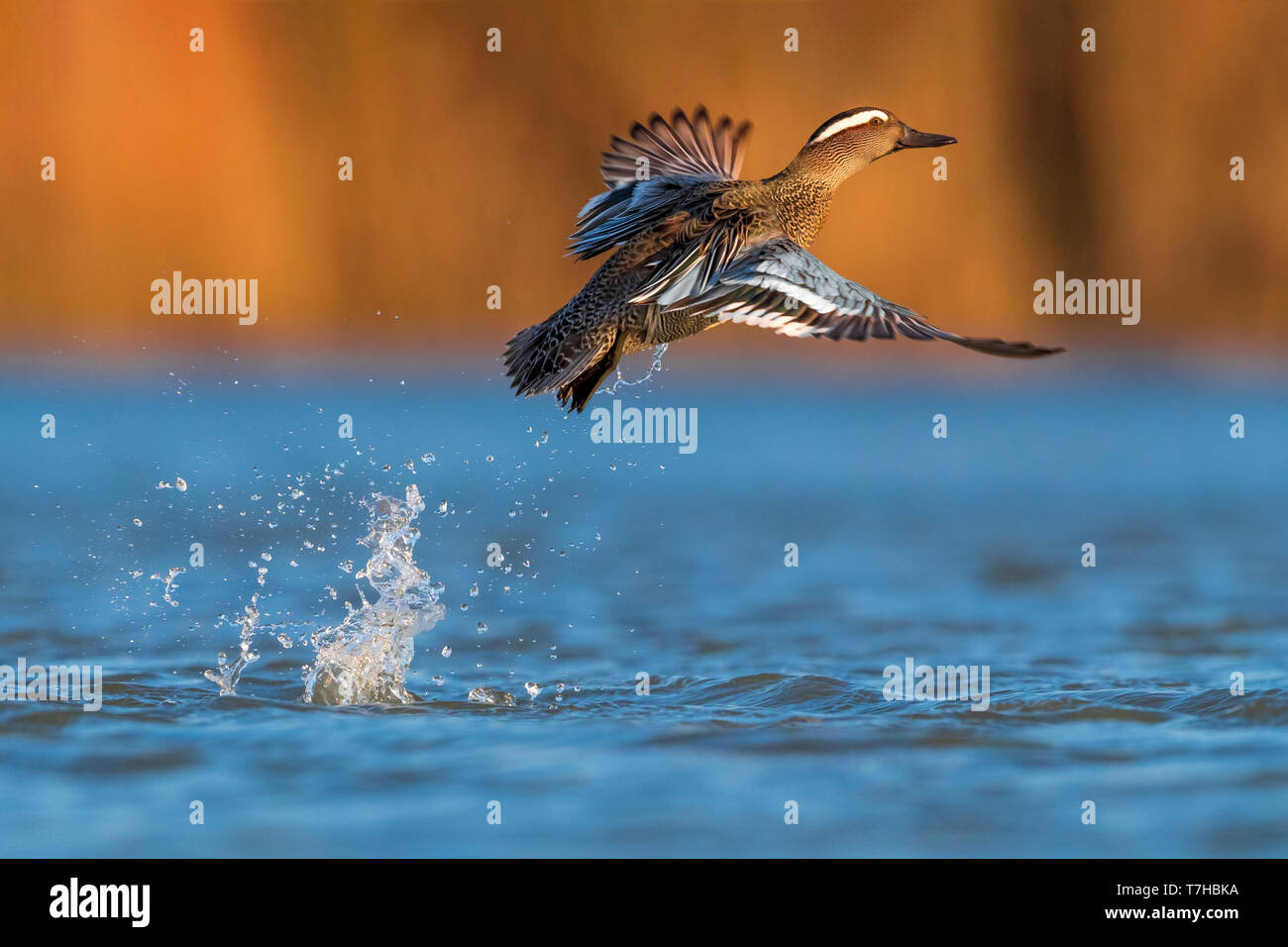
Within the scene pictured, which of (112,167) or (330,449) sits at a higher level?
(112,167)

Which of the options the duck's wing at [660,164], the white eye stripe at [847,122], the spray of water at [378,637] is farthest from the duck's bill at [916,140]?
the spray of water at [378,637]

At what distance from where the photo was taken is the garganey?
452cm

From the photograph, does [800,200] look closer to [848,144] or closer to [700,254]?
[848,144]

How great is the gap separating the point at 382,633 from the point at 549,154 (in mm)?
18773

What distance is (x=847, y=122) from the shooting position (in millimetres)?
5457

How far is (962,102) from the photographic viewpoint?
24266 mm

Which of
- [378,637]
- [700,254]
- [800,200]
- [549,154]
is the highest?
[549,154]

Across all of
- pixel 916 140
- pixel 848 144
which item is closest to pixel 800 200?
pixel 848 144

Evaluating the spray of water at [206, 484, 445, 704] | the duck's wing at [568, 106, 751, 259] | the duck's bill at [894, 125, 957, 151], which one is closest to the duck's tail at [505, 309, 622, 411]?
the duck's wing at [568, 106, 751, 259]

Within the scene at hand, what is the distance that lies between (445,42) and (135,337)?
699 centimetres

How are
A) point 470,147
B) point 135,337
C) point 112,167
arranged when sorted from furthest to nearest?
1. point 470,147
2. point 112,167
3. point 135,337

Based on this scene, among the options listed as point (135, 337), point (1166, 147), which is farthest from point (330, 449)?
point (1166, 147)

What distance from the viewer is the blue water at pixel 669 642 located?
14.0 ft
